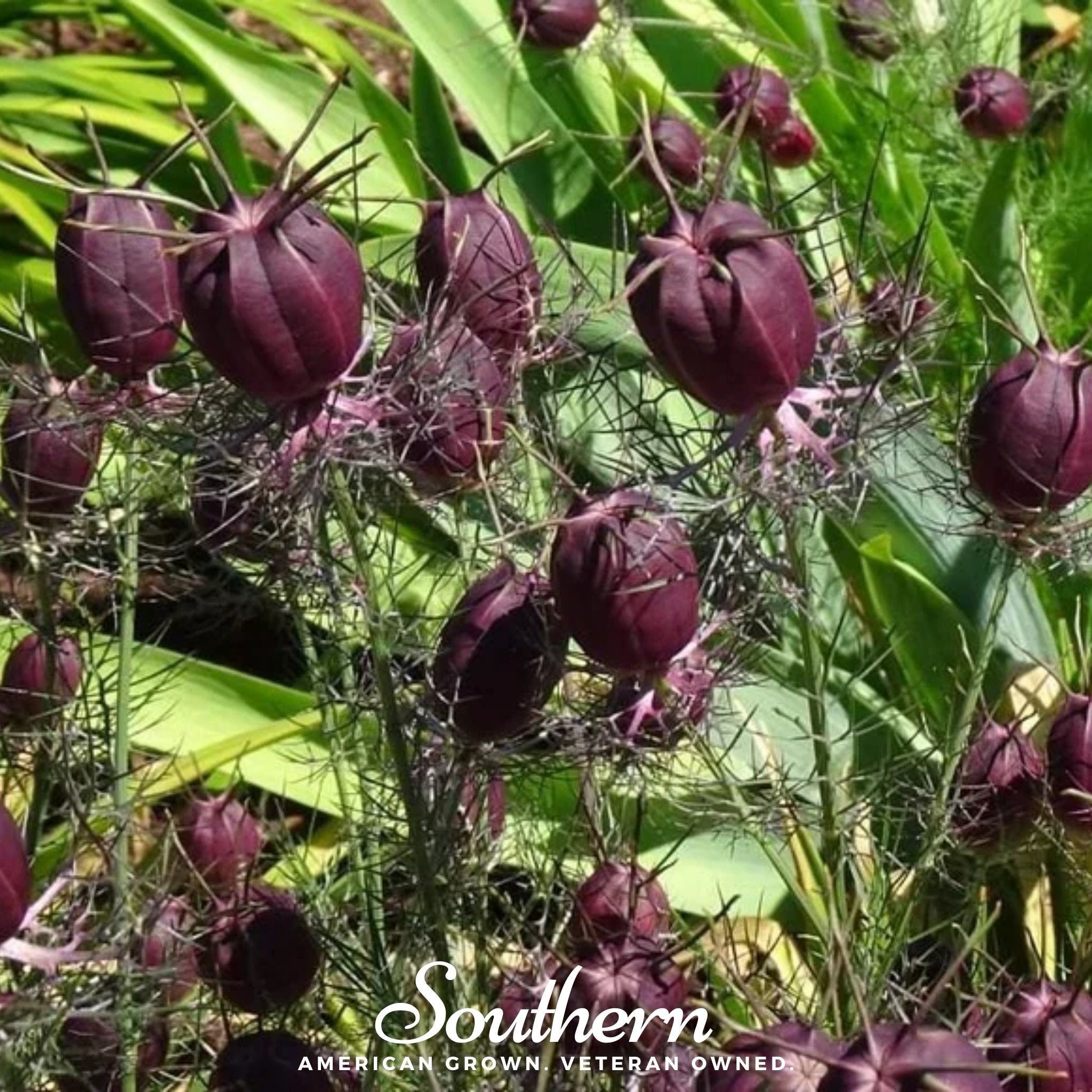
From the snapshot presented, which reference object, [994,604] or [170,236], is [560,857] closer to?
[994,604]

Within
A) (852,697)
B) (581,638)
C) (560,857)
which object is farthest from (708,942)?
(581,638)

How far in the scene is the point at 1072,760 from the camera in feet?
2.67

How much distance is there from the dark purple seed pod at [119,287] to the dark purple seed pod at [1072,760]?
0.39 metres

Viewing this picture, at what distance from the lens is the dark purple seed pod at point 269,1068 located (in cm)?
73

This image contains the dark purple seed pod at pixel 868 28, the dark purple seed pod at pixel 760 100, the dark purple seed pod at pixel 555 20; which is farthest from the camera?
the dark purple seed pod at pixel 868 28

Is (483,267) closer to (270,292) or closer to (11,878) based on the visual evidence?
(270,292)

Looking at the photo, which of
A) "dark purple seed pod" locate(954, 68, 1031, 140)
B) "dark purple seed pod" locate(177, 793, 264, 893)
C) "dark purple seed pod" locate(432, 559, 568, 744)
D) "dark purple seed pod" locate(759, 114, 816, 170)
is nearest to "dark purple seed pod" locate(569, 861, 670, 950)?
"dark purple seed pod" locate(432, 559, 568, 744)

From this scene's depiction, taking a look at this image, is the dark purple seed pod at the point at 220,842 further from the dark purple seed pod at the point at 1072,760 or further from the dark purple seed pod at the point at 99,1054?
the dark purple seed pod at the point at 1072,760

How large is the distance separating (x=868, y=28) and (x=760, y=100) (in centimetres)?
31

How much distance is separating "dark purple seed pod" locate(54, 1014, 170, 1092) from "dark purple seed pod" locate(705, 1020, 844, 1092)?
285 millimetres

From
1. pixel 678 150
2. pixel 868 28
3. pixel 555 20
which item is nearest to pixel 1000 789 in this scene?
pixel 678 150

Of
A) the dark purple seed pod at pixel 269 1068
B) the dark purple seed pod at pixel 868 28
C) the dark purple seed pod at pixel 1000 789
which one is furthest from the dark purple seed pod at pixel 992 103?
the dark purple seed pod at pixel 269 1068

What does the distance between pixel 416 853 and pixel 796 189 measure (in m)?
1.42

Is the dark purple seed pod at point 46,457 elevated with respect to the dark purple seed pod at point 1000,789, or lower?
elevated
